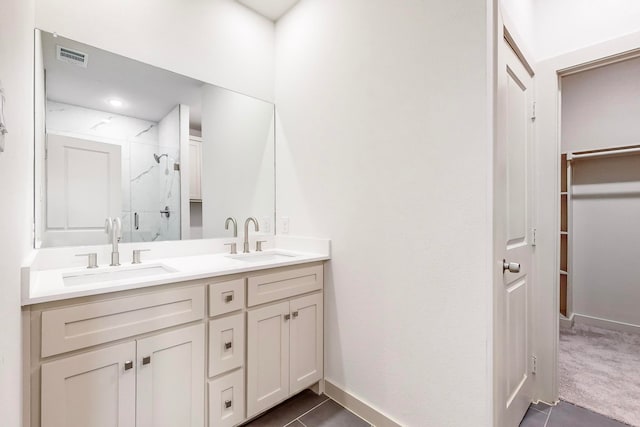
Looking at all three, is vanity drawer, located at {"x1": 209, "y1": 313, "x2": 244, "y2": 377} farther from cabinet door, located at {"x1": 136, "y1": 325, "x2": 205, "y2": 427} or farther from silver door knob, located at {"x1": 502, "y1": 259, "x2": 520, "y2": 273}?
silver door knob, located at {"x1": 502, "y1": 259, "x2": 520, "y2": 273}

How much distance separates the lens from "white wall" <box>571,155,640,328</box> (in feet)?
8.93

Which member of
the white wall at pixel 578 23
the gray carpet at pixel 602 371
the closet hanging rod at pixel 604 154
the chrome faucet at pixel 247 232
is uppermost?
the white wall at pixel 578 23

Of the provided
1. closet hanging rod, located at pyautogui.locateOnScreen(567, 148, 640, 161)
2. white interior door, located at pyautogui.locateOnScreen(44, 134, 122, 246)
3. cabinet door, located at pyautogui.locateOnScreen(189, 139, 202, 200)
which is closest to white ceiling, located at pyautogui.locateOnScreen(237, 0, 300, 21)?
cabinet door, located at pyautogui.locateOnScreen(189, 139, 202, 200)

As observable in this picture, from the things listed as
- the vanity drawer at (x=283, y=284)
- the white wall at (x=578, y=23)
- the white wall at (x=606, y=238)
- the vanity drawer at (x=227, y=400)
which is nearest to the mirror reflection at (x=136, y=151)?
the vanity drawer at (x=283, y=284)

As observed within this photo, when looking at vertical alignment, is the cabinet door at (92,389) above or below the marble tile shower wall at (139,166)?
below

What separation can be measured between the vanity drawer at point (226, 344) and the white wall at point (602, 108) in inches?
132

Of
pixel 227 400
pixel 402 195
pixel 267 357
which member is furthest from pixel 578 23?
pixel 227 400

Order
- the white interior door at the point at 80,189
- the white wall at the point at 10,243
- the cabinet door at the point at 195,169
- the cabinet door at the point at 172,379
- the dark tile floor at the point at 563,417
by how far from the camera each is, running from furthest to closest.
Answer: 1. the cabinet door at the point at 195,169
2. the dark tile floor at the point at 563,417
3. the white interior door at the point at 80,189
4. the cabinet door at the point at 172,379
5. the white wall at the point at 10,243

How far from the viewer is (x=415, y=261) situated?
145cm

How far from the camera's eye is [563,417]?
1634 mm

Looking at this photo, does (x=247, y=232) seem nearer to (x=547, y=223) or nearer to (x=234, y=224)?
(x=234, y=224)

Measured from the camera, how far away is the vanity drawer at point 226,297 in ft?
4.51

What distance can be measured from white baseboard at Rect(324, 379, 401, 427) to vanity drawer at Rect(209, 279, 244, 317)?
33.8 inches

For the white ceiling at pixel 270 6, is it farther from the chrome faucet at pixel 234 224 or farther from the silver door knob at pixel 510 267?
the silver door knob at pixel 510 267
